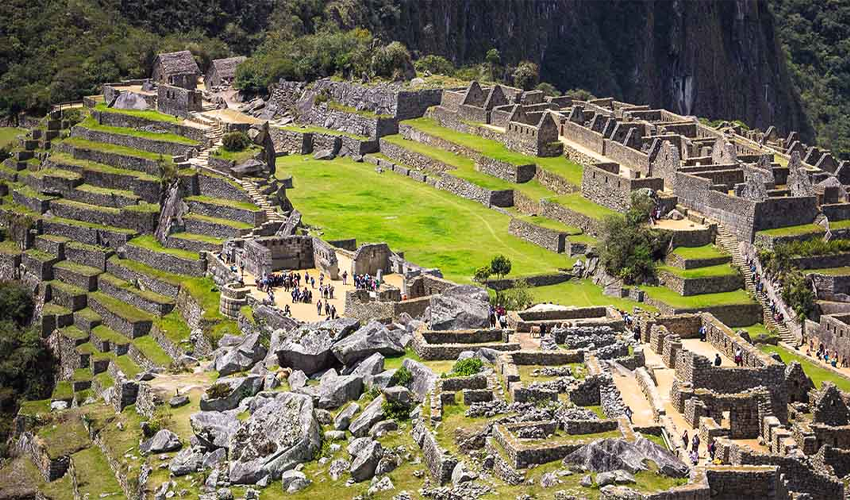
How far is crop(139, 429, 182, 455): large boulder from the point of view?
4178cm

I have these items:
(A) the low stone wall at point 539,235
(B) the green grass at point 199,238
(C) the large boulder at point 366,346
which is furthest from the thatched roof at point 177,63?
(C) the large boulder at point 366,346

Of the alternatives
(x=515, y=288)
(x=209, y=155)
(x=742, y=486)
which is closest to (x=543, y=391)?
(x=742, y=486)

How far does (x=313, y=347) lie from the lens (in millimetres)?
43688

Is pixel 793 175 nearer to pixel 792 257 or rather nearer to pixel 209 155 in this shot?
pixel 792 257

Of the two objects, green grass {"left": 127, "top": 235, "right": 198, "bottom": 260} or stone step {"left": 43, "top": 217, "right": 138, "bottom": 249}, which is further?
stone step {"left": 43, "top": 217, "right": 138, "bottom": 249}

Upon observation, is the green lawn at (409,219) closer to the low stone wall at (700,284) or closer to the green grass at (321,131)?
the green grass at (321,131)

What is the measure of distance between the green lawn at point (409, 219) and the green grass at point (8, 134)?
530 inches

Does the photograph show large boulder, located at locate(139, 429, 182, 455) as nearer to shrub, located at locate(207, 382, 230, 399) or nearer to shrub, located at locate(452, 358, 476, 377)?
shrub, located at locate(207, 382, 230, 399)

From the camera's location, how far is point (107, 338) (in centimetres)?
6619

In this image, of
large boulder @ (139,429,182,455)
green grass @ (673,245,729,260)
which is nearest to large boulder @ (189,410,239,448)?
large boulder @ (139,429,182,455)

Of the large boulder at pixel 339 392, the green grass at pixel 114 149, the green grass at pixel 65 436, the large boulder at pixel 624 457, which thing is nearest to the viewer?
the large boulder at pixel 624 457

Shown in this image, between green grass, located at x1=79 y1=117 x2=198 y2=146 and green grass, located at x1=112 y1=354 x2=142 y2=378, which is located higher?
green grass, located at x1=79 y1=117 x2=198 y2=146

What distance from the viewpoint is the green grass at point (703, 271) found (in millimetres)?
69500

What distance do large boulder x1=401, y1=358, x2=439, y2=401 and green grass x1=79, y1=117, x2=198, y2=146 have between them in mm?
39226
